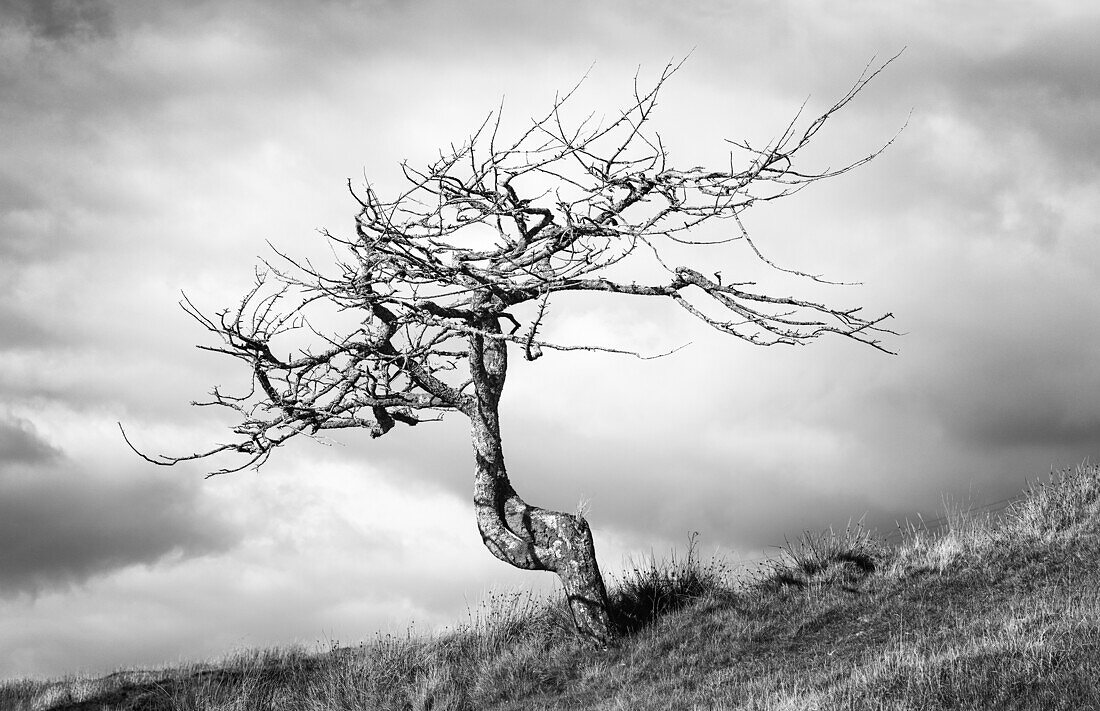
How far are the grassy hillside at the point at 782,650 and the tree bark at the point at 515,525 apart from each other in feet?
1.85

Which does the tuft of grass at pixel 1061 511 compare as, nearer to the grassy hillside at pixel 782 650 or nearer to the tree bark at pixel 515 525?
the grassy hillside at pixel 782 650

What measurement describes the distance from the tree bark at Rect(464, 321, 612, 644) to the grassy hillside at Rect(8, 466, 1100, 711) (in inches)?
22.2

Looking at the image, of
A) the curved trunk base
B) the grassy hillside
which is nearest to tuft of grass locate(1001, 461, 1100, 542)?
the grassy hillside

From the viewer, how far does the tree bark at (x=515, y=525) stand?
35.3ft

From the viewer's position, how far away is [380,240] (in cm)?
957

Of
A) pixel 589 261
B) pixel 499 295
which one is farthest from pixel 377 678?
pixel 589 261

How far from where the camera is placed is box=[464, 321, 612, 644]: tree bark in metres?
10.8

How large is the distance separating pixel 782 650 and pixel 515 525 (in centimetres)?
322

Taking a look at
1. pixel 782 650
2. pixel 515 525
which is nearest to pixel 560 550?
pixel 515 525

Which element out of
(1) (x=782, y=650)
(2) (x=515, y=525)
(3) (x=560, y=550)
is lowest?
(1) (x=782, y=650)

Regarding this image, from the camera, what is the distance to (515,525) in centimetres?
1117

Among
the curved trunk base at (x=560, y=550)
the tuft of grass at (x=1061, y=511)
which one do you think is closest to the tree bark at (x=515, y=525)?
the curved trunk base at (x=560, y=550)

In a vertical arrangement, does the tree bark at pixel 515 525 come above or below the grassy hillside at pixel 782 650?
above

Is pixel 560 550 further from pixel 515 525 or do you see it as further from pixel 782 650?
pixel 782 650
